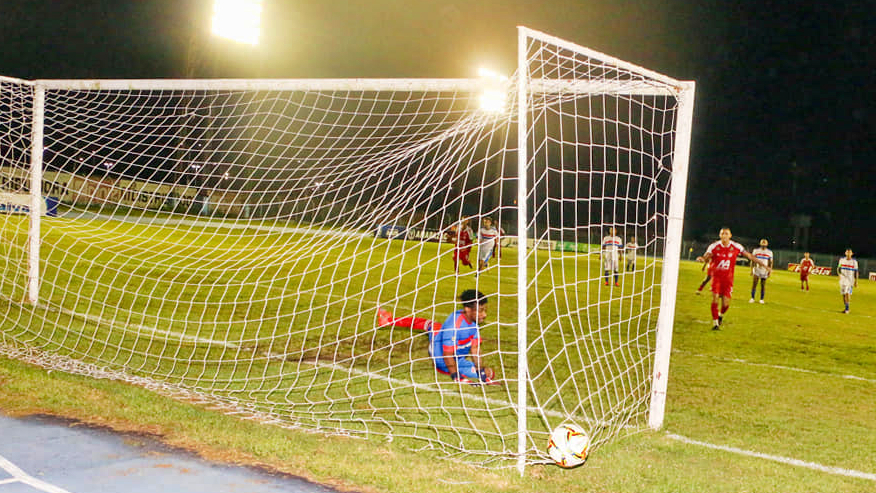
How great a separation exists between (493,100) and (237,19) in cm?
1470

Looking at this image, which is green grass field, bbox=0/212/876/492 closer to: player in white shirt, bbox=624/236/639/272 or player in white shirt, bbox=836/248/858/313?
player in white shirt, bbox=624/236/639/272

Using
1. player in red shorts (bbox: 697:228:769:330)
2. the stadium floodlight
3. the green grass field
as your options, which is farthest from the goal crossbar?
player in red shorts (bbox: 697:228:769:330)

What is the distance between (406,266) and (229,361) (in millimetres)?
12779

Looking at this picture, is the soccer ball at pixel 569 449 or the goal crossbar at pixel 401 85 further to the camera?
the goal crossbar at pixel 401 85

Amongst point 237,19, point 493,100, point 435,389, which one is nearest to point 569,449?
point 435,389

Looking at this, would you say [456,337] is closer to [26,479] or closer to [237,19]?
[26,479]

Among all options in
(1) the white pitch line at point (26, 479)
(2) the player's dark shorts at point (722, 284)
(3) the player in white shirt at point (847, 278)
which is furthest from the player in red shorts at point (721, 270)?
(1) the white pitch line at point (26, 479)

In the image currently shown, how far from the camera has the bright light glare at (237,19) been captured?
18.4 m

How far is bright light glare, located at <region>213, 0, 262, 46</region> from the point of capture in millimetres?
18422

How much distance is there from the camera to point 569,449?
4352 millimetres

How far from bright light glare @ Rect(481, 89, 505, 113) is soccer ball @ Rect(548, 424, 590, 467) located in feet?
8.75

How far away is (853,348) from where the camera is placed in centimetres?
1087

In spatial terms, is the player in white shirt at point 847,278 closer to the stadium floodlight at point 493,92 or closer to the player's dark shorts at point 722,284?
the player's dark shorts at point 722,284

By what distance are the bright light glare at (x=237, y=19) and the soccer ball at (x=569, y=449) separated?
54.5 ft
